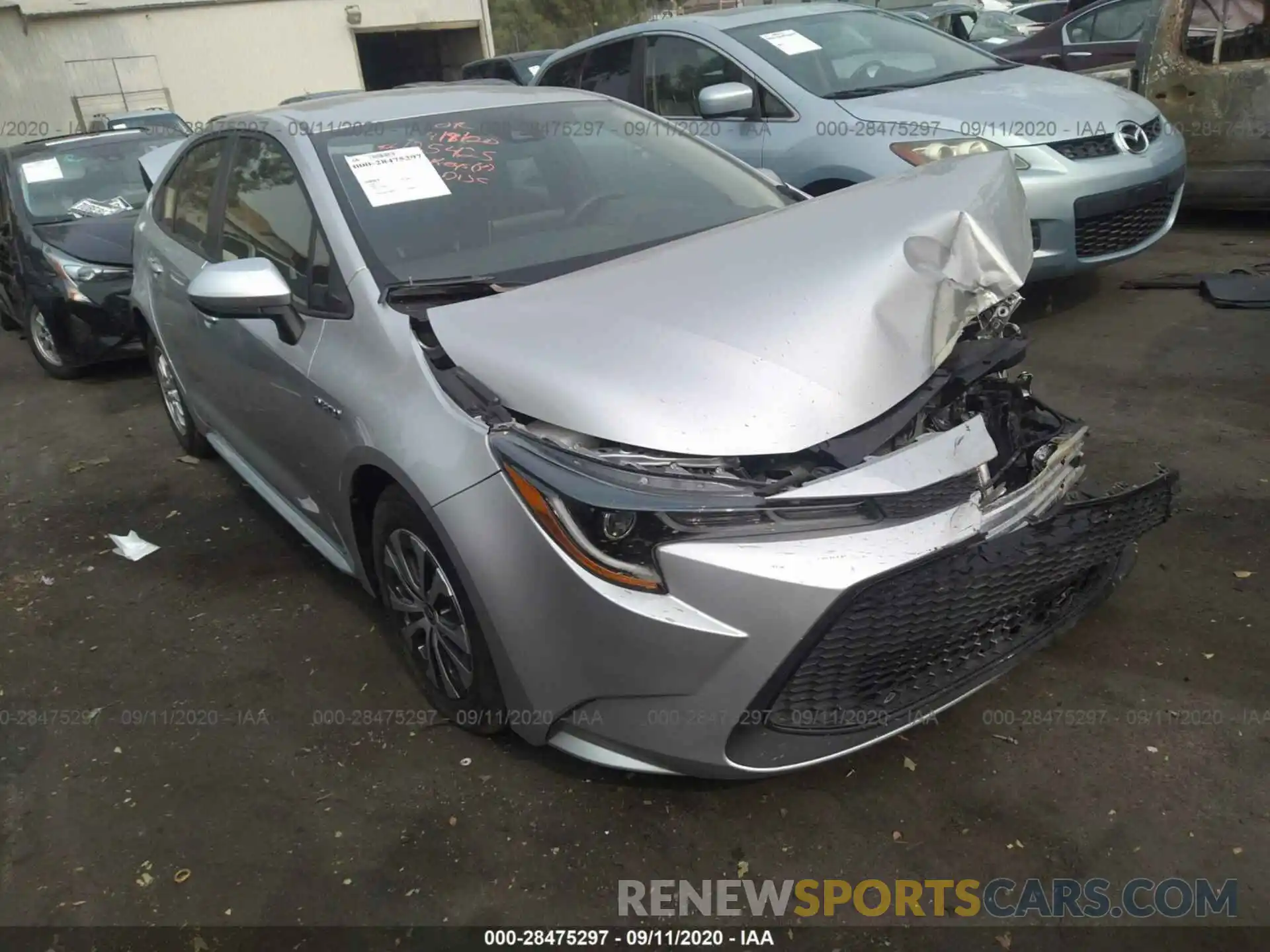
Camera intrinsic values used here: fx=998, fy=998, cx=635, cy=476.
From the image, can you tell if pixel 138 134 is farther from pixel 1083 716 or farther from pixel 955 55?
pixel 1083 716

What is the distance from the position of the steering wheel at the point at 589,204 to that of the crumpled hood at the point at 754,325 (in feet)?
1.54

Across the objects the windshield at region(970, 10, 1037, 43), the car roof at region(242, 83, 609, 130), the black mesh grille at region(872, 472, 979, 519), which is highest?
the car roof at region(242, 83, 609, 130)

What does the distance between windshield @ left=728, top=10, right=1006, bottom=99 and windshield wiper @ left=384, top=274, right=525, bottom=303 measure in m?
3.32

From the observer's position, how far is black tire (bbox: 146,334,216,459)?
4.88m

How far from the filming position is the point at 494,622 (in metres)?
2.36

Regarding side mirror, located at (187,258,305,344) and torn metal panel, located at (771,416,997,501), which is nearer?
torn metal panel, located at (771,416,997,501)

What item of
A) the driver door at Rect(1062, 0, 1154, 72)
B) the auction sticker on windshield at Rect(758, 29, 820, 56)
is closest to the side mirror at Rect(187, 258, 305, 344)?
the auction sticker on windshield at Rect(758, 29, 820, 56)

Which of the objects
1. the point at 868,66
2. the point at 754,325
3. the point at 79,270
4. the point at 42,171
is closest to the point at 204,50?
the point at 42,171

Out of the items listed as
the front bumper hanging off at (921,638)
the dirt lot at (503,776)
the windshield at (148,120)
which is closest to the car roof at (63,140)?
the dirt lot at (503,776)

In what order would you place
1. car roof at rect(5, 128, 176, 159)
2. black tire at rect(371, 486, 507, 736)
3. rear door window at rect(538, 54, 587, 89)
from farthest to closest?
car roof at rect(5, 128, 176, 159)
rear door window at rect(538, 54, 587, 89)
black tire at rect(371, 486, 507, 736)

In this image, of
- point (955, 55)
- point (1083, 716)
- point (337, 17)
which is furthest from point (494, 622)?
point (337, 17)

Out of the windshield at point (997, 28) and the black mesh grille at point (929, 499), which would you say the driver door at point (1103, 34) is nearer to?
the windshield at point (997, 28)

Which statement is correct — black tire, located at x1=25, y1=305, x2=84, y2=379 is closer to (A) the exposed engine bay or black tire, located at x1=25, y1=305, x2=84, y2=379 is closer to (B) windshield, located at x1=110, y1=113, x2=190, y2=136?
(A) the exposed engine bay

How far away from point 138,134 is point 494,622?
22.9ft
